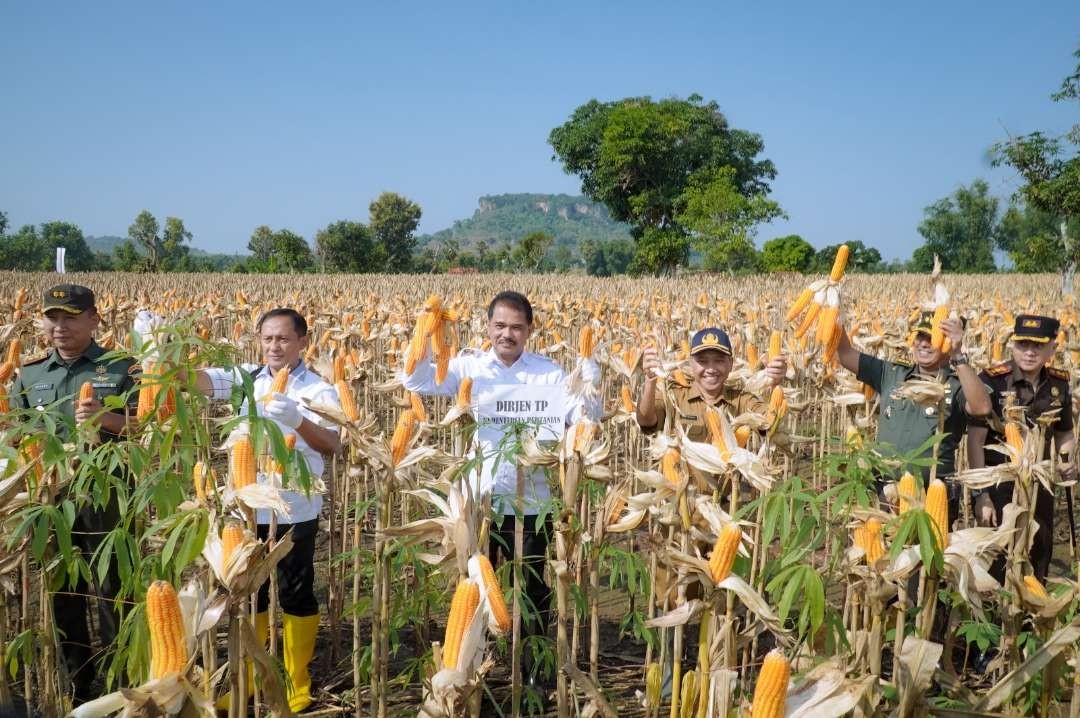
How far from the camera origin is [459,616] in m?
1.62

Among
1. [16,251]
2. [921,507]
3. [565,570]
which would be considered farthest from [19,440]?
[16,251]

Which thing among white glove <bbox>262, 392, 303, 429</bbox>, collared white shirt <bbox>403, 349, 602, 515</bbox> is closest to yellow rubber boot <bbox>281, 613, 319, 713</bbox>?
collared white shirt <bbox>403, 349, 602, 515</bbox>

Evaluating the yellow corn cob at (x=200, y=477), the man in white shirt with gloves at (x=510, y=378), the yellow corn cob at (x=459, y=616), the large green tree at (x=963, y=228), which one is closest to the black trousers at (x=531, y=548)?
the man in white shirt with gloves at (x=510, y=378)

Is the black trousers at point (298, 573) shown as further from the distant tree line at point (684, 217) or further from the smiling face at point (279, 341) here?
the distant tree line at point (684, 217)

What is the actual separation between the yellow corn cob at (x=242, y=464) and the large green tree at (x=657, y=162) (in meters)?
43.0

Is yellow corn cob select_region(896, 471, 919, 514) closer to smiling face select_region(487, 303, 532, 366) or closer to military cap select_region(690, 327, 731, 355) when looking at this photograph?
military cap select_region(690, 327, 731, 355)

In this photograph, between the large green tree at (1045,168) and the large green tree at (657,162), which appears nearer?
the large green tree at (1045,168)

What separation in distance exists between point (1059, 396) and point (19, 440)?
5667 millimetres

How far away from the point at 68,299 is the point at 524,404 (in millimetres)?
2366

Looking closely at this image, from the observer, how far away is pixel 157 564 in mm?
2281

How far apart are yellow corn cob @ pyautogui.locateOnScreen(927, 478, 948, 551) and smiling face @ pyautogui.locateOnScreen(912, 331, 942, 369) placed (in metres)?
2.40

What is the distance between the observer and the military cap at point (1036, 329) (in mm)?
4746

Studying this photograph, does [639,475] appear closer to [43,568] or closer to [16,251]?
[43,568]

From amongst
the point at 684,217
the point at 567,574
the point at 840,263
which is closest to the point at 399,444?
the point at 567,574
